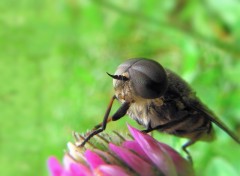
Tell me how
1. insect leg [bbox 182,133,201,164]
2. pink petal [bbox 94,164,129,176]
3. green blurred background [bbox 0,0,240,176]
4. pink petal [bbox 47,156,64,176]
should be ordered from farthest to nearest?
green blurred background [bbox 0,0,240,176], insect leg [bbox 182,133,201,164], pink petal [bbox 47,156,64,176], pink petal [bbox 94,164,129,176]

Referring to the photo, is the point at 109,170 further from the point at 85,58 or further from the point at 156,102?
the point at 85,58

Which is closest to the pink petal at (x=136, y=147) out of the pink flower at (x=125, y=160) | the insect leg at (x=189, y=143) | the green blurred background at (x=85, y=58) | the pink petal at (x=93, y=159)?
the pink flower at (x=125, y=160)

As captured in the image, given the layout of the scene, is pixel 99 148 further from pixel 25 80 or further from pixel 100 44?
pixel 25 80

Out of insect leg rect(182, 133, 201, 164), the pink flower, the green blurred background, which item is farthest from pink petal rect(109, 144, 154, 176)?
the green blurred background

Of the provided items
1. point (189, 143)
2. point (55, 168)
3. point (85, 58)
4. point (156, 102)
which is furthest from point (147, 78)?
point (85, 58)

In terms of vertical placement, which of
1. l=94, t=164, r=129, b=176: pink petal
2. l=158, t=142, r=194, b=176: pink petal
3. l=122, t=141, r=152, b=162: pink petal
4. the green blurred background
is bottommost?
l=158, t=142, r=194, b=176: pink petal

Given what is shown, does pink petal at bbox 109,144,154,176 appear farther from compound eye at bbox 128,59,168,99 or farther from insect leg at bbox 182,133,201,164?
insect leg at bbox 182,133,201,164

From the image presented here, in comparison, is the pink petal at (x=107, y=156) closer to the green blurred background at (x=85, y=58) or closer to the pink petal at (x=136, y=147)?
the pink petal at (x=136, y=147)

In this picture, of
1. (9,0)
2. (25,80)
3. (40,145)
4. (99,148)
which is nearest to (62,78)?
(25,80)
